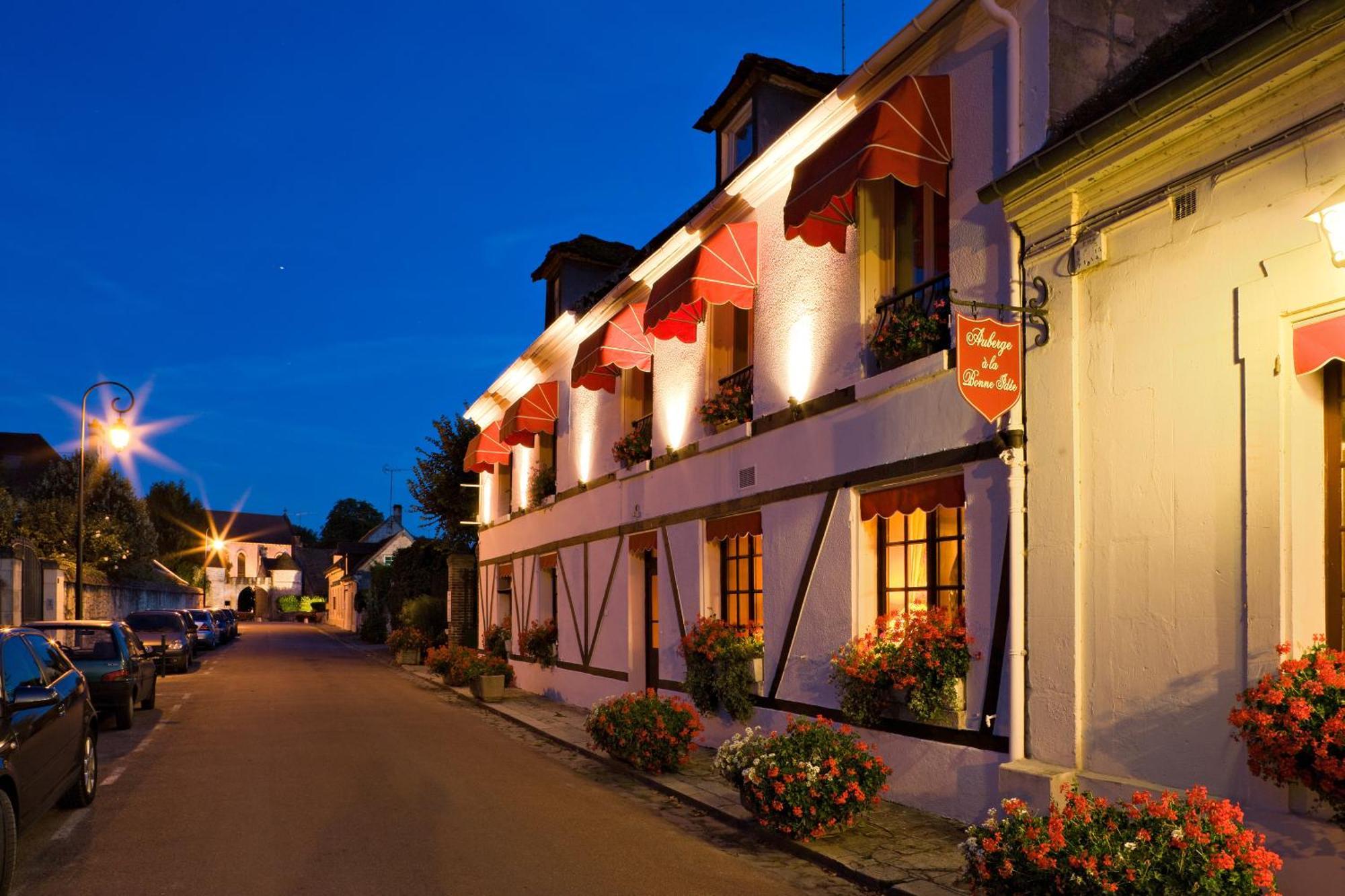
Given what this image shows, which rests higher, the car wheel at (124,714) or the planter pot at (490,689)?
the car wheel at (124,714)

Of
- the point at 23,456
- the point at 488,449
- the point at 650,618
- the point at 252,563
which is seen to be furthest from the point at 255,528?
the point at 650,618

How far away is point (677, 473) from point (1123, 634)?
25.9 feet

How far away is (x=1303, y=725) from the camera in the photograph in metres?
5.39

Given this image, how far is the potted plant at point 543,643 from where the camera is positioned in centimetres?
1997

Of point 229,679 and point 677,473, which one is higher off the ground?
point 677,473

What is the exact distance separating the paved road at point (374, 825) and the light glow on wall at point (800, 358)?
4273 millimetres

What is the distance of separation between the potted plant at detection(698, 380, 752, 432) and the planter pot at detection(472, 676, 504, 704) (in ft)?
28.5

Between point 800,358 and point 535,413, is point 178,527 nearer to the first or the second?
point 535,413

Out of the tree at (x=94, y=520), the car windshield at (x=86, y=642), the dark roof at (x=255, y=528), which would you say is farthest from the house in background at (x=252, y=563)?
the car windshield at (x=86, y=642)

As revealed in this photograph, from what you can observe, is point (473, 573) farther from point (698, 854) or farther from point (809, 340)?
point (698, 854)

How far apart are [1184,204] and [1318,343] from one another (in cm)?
134

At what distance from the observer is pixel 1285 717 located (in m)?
5.46

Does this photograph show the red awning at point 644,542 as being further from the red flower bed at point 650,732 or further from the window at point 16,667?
the window at point 16,667

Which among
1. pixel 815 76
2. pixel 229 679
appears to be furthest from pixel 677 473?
pixel 229 679
